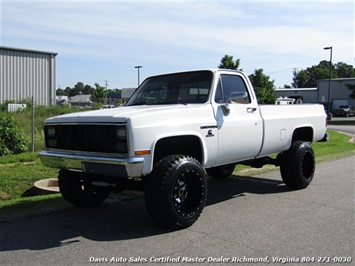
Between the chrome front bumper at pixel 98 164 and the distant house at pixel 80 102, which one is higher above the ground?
the distant house at pixel 80 102

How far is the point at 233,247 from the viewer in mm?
4305

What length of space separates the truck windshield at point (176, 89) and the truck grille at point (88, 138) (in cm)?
143

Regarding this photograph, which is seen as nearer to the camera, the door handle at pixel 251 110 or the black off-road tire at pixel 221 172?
the door handle at pixel 251 110

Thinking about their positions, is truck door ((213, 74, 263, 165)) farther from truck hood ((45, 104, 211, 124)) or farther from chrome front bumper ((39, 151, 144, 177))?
chrome front bumper ((39, 151, 144, 177))

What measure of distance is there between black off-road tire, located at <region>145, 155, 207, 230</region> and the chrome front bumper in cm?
29

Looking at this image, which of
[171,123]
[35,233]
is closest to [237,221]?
[171,123]

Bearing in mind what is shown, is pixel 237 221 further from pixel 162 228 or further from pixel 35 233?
pixel 35 233

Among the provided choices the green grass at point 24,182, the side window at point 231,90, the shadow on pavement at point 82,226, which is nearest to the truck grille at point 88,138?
the shadow on pavement at point 82,226

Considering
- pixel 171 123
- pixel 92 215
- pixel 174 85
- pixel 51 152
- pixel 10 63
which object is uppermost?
pixel 10 63

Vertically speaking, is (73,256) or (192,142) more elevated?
(192,142)

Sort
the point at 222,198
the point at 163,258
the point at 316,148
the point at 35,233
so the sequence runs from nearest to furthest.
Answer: the point at 163,258 → the point at 35,233 → the point at 222,198 → the point at 316,148

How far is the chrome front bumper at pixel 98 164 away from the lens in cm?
444

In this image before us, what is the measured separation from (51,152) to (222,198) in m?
2.89

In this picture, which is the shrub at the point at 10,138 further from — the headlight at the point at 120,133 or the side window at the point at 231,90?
the headlight at the point at 120,133
